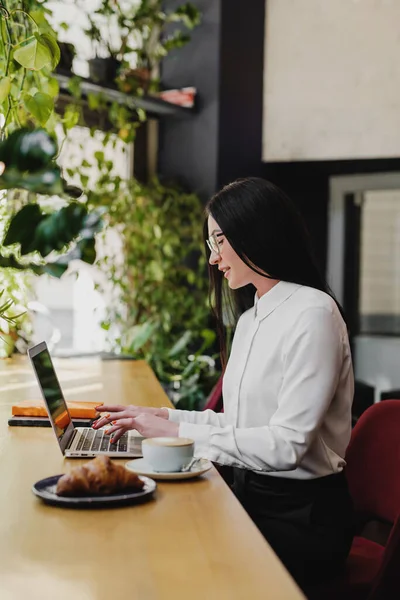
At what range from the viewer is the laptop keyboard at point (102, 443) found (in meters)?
1.93

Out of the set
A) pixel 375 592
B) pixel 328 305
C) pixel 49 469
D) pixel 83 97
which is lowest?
pixel 375 592

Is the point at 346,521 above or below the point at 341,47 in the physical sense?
below

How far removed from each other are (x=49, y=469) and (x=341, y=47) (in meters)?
→ 3.21

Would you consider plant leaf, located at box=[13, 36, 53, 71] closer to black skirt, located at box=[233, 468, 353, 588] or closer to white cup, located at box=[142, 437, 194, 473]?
white cup, located at box=[142, 437, 194, 473]

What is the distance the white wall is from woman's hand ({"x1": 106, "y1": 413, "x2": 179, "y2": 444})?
2735mm

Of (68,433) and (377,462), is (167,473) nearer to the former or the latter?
(68,433)

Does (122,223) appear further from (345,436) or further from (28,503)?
(28,503)

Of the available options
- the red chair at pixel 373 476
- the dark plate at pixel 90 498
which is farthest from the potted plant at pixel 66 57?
the dark plate at pixel 90 498

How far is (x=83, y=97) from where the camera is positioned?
14.7 feet

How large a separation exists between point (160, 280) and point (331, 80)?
4.50 feet

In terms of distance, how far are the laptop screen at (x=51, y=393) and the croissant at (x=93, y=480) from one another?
358 mm

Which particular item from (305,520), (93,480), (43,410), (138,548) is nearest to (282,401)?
(305,520)

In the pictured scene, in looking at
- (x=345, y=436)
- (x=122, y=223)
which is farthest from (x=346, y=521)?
(x=122, y=223)

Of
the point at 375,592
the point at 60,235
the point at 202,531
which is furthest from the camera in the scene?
the point at 375,592
